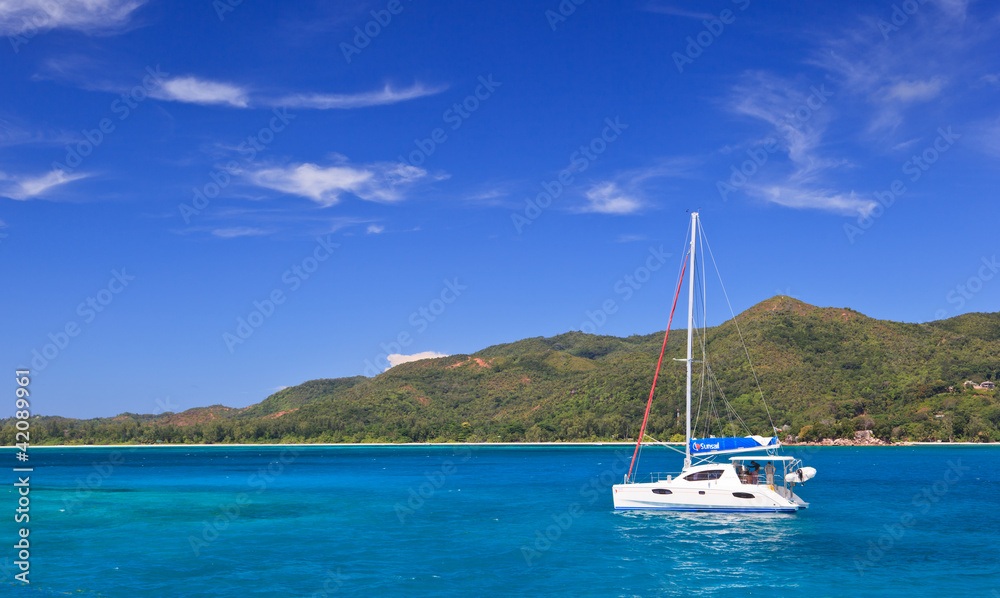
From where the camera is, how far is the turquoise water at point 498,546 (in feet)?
86.0

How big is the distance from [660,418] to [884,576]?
14843cm

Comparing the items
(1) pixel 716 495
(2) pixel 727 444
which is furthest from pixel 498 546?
(2) pixel 727 444

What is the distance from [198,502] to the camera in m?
56.2

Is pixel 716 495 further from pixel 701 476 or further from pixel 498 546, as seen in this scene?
pixel 498 546

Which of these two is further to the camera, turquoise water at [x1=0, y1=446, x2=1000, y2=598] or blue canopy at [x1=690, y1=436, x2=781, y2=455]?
blue canopy at [x1=690, y1=436, x2=781, y2=455]

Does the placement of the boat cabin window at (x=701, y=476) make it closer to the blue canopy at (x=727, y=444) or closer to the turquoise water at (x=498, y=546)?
the blue canopy at (x=727, y=444)

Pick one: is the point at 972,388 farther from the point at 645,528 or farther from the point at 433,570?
the point at 433,570

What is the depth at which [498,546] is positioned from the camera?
34125mm

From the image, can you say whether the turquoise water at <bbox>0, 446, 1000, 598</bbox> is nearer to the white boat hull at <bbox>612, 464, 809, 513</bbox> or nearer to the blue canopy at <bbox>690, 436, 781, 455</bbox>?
the white boat hull at <bbox>612, 464, 809, 513</bbox>

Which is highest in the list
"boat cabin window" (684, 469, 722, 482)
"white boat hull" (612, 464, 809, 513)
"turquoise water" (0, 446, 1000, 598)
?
"boat cabin window" (684, 469, 722, 482)

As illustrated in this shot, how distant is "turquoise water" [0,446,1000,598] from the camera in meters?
26.2

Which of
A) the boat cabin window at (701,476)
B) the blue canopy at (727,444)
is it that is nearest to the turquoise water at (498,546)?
the boat cabin window at (701,476)

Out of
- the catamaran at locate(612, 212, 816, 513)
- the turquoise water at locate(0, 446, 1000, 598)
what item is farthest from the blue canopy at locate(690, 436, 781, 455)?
the turquoise water at locate(0, 446, 1000, 598)

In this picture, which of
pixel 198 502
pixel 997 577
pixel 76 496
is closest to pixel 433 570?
pixel 997 577
